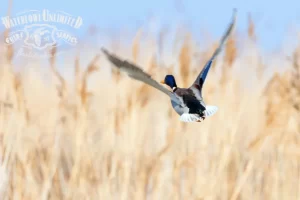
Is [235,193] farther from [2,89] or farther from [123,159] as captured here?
[2,89]

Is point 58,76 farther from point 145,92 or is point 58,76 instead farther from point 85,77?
point 145,92

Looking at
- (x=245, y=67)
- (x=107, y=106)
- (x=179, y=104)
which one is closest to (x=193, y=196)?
(x=107, y=106)

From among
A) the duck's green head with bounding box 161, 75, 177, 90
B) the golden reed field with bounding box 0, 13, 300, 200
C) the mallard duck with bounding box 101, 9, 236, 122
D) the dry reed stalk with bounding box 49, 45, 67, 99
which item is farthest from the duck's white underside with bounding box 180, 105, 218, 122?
the dry reed stalk with bounding box 49, 45, 67, 99

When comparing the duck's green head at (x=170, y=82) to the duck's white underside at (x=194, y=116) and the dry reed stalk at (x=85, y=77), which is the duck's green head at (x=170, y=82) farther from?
the dry reed stalk at (x=85, y=77)

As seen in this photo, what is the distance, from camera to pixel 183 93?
1280 millimetres

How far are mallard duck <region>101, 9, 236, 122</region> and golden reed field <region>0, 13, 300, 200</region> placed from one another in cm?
31

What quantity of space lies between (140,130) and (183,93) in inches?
23.1

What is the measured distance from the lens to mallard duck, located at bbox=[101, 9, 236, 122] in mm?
1082

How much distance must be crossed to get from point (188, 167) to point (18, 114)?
53cm

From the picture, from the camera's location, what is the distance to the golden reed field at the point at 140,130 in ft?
5.78

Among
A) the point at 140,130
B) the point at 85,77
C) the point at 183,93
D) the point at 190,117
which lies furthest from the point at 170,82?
the point at 140,130

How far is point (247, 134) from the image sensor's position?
238 cm

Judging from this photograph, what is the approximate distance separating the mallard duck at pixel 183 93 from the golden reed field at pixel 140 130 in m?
0.31

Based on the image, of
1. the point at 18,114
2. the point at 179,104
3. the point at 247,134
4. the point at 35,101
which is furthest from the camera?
the point at 247,134
